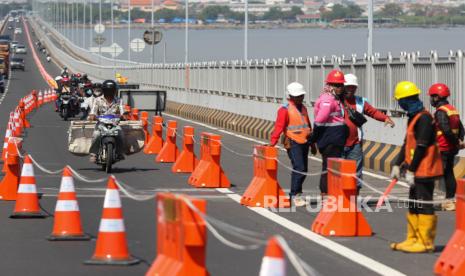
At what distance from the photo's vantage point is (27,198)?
693 inches

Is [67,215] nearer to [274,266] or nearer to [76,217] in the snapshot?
[76,217]

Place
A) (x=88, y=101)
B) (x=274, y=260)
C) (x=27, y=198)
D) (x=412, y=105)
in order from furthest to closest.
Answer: (x=88, y=101) → (x=27, y=198) → (x=412, y=105) → (x=274, y=260)

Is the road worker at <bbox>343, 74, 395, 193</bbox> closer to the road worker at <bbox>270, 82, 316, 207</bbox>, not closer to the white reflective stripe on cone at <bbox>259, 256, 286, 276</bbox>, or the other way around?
the road worker at <bbox>270, 82, 316, 207</bbox>

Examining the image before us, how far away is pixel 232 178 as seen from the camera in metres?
24.6

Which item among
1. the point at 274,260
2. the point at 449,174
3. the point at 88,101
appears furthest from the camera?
the point at 88,101

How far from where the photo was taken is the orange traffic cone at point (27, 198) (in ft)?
57.1

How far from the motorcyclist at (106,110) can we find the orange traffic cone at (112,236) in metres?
12.4

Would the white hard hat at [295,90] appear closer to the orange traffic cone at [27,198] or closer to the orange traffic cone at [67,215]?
the orange traffic cone at [27,198]

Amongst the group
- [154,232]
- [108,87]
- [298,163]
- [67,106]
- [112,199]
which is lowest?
[67,106]

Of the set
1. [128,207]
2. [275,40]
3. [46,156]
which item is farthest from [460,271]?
[275,40]

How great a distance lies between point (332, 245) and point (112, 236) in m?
2.82

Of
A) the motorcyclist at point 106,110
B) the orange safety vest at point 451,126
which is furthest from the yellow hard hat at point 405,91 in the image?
the motorcyclist at point 106,110

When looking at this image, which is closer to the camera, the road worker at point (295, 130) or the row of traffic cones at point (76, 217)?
the row of traffic cones at point (76, 217)

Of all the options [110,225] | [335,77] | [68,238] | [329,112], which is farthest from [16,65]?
[110,225]
